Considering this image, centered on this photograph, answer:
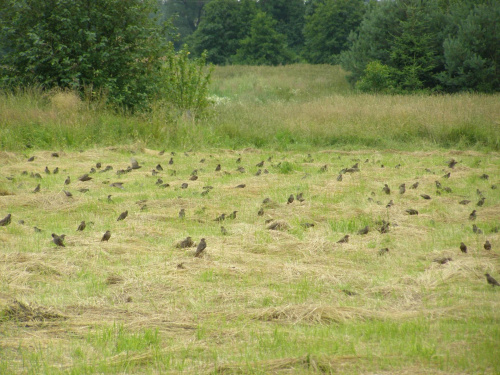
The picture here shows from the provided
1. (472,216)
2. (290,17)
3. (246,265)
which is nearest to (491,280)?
(246,265)

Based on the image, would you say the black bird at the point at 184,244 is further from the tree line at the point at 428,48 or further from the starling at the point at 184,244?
the tree line at the point at 428,48

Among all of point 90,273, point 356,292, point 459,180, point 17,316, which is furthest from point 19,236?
point 459,180

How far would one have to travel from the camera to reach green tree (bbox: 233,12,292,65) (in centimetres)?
5338

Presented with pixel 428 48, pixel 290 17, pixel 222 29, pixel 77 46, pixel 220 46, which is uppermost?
pixel 290 17

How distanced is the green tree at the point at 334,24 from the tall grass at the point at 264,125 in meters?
34.8

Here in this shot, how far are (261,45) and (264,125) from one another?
39434mm

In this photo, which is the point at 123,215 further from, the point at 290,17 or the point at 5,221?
the point at 290,17

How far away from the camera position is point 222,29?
58094 millimetres

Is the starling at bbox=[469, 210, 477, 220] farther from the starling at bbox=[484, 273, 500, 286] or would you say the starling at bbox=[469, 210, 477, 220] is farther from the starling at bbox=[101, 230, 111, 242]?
the starling at bbox=[101, 230, 111, 242]

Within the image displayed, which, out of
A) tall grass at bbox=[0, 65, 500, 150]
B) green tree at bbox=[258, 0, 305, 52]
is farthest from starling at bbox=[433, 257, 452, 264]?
green tree at bbox=[258, 0, 305, 52]

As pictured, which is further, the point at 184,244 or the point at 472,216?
the point at 472,216

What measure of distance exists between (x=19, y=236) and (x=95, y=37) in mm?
11317

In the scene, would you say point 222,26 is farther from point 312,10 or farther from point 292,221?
point 292,221

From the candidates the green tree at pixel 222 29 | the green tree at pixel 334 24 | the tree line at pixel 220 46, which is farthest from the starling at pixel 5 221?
the green tree at pixel 222 29
